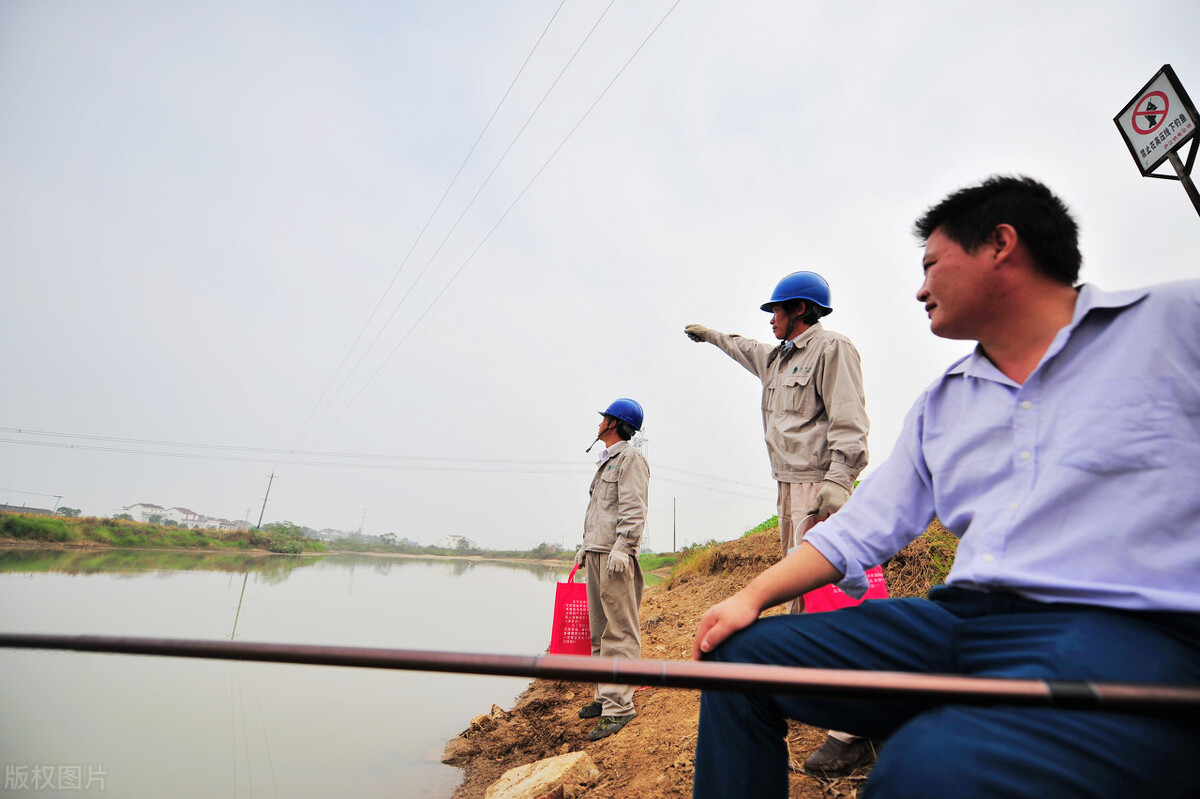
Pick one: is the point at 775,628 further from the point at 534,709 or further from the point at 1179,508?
the point at 534,709

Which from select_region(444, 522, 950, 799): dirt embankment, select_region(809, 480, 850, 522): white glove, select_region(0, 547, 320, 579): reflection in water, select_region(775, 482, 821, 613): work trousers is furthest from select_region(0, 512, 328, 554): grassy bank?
select_region(809, 480, 850, 522): white glove

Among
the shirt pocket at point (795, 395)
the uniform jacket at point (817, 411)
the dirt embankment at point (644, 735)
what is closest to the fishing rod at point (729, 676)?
the dirt embankment at point (644, 735)

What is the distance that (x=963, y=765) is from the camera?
1.80 ft

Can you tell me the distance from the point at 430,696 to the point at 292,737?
1607mm

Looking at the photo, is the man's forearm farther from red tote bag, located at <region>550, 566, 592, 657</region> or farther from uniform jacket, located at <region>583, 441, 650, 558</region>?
red tote bag, located at <region>550, 566, 592, 657</region>

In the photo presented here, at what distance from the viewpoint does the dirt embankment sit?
2.25 m

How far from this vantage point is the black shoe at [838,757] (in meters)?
1.94

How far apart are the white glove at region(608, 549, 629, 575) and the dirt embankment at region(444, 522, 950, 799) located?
758mm

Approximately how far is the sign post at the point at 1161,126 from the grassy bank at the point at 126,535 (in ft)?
116

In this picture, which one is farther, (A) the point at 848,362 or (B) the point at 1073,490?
(A) the point at 848,362

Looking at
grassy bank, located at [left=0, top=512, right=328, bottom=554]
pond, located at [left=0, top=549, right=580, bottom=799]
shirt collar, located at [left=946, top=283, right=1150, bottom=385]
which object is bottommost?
pond, located at [left=0, top=549, right=580, bottom=799]

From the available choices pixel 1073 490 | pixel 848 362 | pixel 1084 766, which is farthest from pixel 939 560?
pixel 1084 766

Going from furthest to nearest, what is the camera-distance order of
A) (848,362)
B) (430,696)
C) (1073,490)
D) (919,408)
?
(430,696) < (848,362) < (919,408) < (1073,490)

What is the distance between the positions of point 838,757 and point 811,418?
1434 mm
